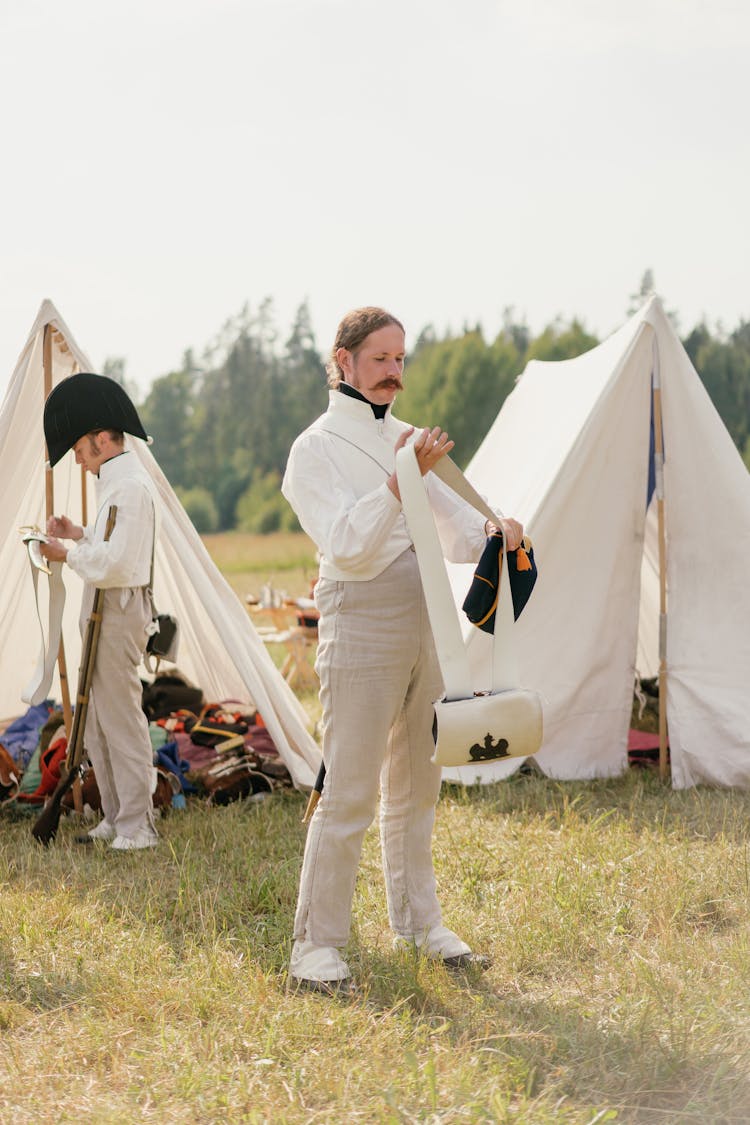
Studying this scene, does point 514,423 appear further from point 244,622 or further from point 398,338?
point 398,338

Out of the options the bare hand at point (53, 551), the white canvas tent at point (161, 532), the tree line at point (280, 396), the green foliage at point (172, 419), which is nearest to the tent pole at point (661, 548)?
the white canvas tent at point (161, 532)

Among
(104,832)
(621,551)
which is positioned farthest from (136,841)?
(621,551)

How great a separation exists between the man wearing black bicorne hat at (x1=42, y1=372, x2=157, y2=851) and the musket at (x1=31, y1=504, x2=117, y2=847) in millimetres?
29

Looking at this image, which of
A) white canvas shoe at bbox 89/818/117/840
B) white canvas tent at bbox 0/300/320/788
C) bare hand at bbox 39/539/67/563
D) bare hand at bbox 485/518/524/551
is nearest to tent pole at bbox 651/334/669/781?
white canvas tent at bbox 0/300/320/788

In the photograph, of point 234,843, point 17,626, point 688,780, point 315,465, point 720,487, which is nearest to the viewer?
point 315,465

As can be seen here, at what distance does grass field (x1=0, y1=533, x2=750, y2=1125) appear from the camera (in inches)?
93.5

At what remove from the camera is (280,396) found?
39531 millimetres

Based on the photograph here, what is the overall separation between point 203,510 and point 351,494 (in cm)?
3369

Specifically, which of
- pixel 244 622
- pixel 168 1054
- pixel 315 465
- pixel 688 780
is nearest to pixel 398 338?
pixel 315 465

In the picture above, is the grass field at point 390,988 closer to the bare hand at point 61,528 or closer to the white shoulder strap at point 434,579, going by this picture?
the white shoulder strap at point 434,579

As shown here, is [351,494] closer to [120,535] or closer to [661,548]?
[120,535]

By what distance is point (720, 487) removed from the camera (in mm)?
5160

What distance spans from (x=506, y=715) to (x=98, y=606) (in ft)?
6.41

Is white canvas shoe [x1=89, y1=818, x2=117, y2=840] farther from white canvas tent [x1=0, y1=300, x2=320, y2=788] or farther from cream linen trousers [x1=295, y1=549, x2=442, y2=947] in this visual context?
cream linen trousers [x1=295, y1=549, x2=442, y2=947]
